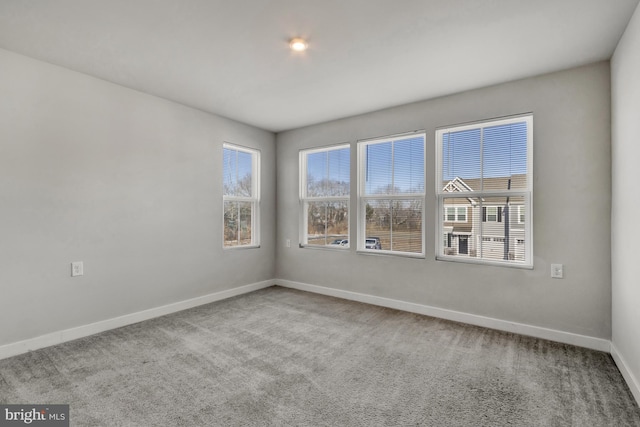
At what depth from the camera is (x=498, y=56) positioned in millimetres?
2652

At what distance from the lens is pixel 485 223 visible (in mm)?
3359

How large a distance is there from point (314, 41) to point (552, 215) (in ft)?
8.72

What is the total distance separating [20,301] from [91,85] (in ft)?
6.69

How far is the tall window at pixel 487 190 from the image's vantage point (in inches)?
124

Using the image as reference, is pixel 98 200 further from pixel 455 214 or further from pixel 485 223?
pixel 485 223

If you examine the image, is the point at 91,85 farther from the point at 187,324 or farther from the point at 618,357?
the point at 618,357

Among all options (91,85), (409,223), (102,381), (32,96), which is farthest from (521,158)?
(32,96)

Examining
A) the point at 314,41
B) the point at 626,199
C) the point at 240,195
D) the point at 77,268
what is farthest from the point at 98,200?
the point at 626,199

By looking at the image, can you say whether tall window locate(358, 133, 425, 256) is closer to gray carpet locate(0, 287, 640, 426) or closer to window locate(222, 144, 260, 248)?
gray carpet locate(0, 287, 640, 426)

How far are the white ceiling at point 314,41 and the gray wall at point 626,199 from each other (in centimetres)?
28

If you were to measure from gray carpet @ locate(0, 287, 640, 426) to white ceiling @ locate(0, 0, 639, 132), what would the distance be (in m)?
2.50

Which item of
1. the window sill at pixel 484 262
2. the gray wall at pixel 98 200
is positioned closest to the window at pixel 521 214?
the window sill at pixel 484 262

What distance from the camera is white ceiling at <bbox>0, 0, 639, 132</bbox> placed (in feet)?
6.70

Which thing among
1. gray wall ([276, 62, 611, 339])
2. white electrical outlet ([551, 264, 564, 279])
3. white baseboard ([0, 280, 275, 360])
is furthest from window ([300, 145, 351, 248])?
white electrical outlet ([551, 264, 564, 279])
